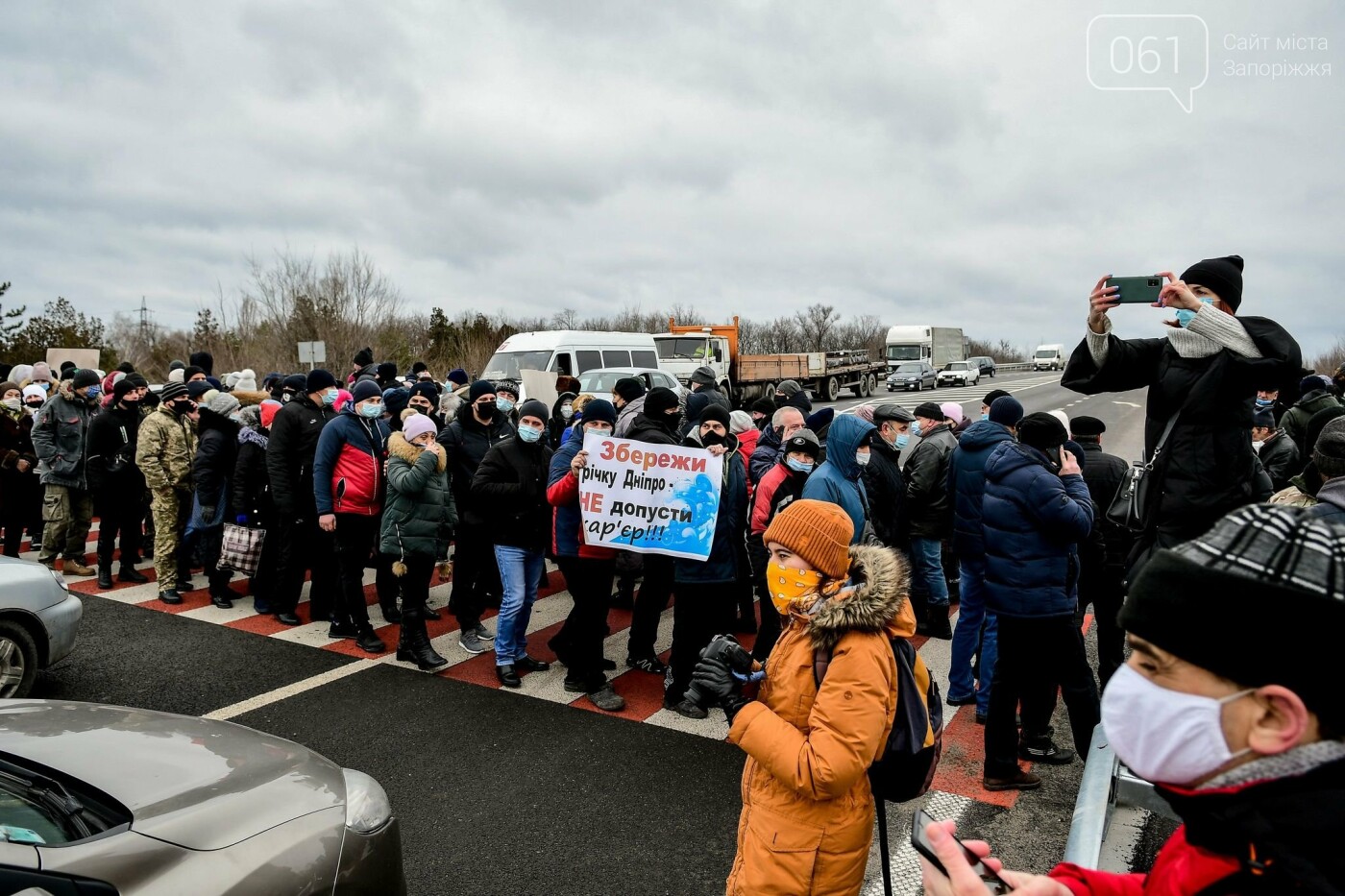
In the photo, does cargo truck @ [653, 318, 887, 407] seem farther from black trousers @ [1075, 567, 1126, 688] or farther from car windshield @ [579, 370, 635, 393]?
black trousers @ [1075, 567, 1126, 688]

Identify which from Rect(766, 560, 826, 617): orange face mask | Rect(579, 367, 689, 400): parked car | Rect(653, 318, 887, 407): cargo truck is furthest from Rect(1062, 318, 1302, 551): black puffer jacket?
Rect(653, 318, 887, 407): cargo truck

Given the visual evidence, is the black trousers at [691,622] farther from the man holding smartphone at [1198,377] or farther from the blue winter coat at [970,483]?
the man holding smartphone at [1198,377]

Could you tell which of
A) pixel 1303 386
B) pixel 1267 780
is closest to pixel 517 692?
pixel 1267 780

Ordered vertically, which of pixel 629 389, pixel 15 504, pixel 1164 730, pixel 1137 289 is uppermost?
pixel 1137 289

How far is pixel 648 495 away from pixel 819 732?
352cm

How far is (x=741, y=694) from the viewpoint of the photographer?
2371 millimetres

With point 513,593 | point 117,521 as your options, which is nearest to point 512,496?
point 513,593

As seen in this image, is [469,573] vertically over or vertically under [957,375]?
under

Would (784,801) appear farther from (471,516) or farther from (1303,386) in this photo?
(1303,386)

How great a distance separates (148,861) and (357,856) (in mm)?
615

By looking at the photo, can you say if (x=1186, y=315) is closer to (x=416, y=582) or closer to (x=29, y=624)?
(x=416, y=582)

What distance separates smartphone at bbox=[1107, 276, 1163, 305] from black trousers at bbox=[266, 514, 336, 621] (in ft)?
20.7

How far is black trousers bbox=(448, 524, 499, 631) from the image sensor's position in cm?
676

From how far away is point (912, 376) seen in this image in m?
43.9
